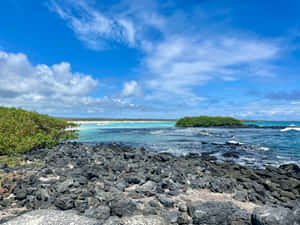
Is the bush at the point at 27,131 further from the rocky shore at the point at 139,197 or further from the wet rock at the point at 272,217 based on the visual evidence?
the wet rock at the point at 272,217

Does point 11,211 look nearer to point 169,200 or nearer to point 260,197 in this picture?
point 169,200

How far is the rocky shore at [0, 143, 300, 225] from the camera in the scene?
4.10 metres

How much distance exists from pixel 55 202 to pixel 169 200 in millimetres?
2817

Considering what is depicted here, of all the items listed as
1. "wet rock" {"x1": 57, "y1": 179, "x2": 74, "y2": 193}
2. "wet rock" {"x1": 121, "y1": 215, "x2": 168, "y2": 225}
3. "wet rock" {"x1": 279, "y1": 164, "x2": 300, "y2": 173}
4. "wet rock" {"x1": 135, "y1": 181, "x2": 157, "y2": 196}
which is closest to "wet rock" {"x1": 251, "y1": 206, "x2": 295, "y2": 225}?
"wet rock" {"x1": 121, "y1": 215, "x2": 168, "y2": 225}

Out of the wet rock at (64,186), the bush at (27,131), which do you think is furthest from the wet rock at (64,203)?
the bush at (27,131)

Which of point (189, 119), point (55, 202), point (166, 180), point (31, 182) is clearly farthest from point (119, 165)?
point (189, 119)

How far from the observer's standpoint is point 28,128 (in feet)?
45.8

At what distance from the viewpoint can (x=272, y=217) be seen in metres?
3.71

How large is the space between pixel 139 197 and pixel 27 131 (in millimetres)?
11294

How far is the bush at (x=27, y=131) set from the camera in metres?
11.7

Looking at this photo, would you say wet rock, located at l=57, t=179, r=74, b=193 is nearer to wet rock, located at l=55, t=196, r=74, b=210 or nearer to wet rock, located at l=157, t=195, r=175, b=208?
wet rock, located at l=55, t=196, r=74, b=210

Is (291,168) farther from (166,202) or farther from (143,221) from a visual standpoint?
(143,221)

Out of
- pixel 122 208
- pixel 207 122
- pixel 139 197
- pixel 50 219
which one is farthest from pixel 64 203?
pixel 207 122

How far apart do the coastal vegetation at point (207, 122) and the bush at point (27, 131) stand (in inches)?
2481
